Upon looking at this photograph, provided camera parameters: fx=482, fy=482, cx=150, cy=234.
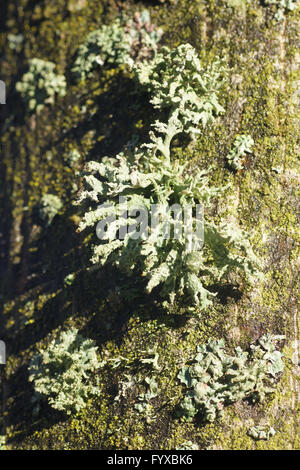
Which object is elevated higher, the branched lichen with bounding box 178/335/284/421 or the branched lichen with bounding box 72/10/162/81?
the branched lichen with bounding box 72/10/162/81

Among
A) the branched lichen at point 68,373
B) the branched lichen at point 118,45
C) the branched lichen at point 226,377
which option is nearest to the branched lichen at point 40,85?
the branched lichen at point 118,45

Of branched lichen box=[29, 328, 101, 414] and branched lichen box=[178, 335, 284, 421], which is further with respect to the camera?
branched lichen box=[29, 328, 101, 414]

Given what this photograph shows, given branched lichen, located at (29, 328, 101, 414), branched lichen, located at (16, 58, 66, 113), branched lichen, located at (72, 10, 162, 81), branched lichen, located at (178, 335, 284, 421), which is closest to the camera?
branched lichen, located at (178, 335, 284, 421)

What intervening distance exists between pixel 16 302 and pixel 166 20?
3256mm

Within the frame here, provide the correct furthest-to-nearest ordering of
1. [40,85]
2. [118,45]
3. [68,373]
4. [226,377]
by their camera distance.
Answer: [40,85] → [118,45] → [68,373] → [226,377]

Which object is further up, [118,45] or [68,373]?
[118,45]

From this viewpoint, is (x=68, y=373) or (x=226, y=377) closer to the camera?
(x=226, y=377)

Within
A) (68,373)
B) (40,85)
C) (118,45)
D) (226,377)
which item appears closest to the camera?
(226,377)

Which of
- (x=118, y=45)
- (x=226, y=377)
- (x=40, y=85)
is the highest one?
(x=118, y=45)

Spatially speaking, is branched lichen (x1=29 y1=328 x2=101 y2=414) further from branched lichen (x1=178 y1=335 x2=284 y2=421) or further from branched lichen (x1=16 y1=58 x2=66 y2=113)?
branched lichen (x1=16 y1=58 x2=66 y2=113)

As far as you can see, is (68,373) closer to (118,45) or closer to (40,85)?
(40,85)

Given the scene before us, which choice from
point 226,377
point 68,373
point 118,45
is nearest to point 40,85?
point 118,45

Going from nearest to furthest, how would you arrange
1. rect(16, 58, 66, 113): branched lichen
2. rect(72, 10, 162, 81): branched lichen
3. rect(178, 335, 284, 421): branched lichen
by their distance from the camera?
rect(178, 335, 284, 421): branched lichen
rect(72, 10, 162, 81): branched lichen
rect(16, 58, 66, 113): branched lichen

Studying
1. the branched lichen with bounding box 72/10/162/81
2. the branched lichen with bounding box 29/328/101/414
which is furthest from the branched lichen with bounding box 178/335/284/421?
the branched lichen with bounding box 72/10/162/81
